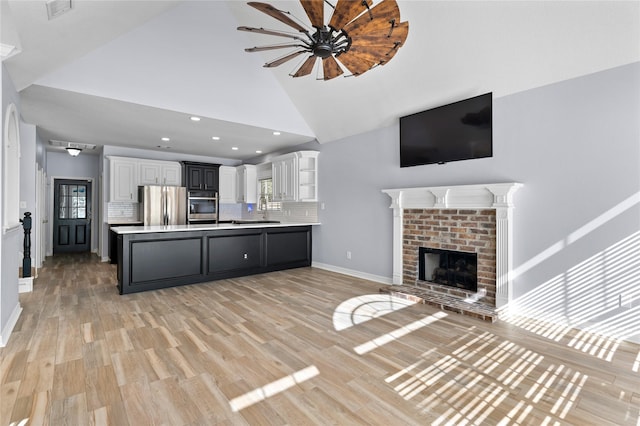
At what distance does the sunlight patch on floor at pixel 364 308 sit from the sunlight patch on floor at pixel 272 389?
0.88 metres

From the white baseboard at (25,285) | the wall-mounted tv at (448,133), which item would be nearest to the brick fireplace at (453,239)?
the wall-mounted tv at (448,133)

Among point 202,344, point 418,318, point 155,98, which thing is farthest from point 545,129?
point 155,98

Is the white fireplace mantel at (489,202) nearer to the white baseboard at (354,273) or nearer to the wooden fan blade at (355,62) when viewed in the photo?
the white baseboard at (354,273)

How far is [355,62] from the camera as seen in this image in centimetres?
286

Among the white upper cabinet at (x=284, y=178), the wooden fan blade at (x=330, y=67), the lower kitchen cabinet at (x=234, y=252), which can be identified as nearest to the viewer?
the wooden fan blade at (x=330, y=67)

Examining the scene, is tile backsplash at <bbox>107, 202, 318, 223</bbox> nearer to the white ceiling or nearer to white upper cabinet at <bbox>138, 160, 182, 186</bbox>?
white upper cabinet at <bbox>138, 160, 182, 186</bbox>

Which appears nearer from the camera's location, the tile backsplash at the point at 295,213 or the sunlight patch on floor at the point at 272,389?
the sunlight patch on floor at the point at 272,389

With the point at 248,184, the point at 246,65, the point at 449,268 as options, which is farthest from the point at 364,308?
the point at 248,184

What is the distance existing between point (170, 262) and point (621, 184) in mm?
5372

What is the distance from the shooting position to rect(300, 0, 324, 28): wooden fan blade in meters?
2.23

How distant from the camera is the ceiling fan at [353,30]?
219 centimetres

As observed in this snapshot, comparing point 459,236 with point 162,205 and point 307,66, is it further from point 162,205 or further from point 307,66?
point 162,205

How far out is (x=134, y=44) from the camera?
399cm

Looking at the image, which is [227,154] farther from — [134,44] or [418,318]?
[418,318]
